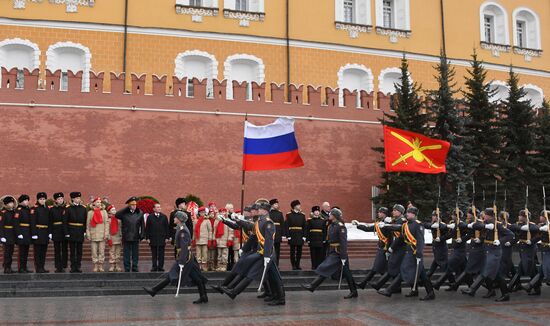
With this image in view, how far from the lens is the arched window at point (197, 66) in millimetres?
26125

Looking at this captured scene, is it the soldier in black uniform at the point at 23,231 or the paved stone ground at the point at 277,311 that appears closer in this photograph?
the paved stone ground at the point at 277,311

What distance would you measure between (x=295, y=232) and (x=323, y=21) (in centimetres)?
1574

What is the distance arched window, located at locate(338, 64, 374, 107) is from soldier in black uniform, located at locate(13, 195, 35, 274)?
58.5ft

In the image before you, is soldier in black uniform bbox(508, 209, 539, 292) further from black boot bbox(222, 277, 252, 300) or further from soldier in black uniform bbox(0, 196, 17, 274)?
soldier in black uniform bbox(0, 196, 17, 274)

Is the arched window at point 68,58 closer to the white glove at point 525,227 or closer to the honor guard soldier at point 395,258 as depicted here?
the honor guard soldier at point 395,258

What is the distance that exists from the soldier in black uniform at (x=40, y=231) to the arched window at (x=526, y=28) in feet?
89.4

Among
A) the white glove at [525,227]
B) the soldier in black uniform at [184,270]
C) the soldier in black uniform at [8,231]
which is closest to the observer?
the soldier in black uniform at [184,270]

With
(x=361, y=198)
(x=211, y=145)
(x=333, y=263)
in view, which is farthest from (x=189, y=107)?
(x=333, y=263)

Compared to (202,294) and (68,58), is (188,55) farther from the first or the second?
(202,294)

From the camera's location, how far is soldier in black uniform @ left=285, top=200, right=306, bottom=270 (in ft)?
48.9

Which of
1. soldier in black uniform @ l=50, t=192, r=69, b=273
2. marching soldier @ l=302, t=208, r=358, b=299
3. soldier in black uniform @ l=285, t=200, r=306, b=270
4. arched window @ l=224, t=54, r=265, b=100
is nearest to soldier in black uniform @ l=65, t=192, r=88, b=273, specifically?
soldier in black uniform @ l=50, t=192, r=69, b=273

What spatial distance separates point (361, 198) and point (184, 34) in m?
10.1

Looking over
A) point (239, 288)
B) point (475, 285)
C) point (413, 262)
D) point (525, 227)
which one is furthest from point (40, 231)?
point (525, 227)

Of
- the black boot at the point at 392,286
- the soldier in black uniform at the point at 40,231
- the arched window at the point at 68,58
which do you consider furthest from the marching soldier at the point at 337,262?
the arched window at the point at 68,58
